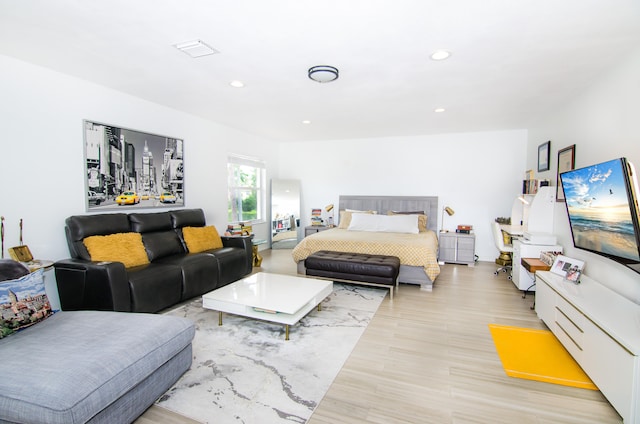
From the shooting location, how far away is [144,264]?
3416mm

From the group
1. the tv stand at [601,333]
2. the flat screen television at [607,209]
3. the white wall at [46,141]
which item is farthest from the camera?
the white wall at [46,141]

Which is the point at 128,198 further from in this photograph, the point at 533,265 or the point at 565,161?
the point at 565,161

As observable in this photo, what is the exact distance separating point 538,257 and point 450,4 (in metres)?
3.26

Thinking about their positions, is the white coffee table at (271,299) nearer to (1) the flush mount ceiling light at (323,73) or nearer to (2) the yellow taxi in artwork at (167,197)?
(2) the yellow taxi in artwork at (167,197)

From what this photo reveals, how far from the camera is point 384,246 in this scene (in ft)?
14.2

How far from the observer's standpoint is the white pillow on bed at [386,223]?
531 cm

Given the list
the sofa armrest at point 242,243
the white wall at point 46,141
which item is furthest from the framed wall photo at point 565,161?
the white wall at point 46,141

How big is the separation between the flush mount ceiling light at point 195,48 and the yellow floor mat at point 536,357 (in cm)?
342

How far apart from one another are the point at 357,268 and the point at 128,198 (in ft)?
9.82

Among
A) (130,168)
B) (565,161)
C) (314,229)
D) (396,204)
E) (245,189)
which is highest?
(565,161)

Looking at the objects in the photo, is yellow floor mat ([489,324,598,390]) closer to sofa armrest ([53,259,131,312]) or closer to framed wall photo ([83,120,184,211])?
sofa armrest ([53,259,131,312])

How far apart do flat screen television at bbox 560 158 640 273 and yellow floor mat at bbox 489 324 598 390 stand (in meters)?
0.87

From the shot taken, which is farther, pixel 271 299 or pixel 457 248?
pixel 457 248

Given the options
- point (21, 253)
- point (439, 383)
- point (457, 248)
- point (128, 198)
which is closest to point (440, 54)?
point (439, 383)
